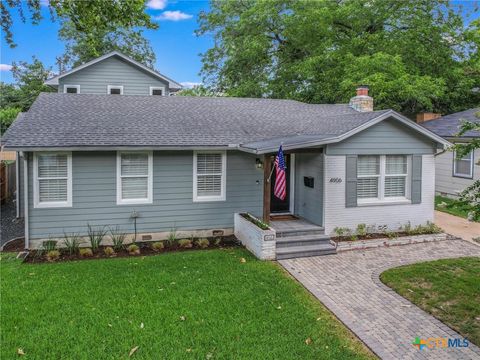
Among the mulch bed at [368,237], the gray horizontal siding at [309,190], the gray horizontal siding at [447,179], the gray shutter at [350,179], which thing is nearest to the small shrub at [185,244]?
the gray horizontal siding at [309,190]

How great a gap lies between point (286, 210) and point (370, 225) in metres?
2.57

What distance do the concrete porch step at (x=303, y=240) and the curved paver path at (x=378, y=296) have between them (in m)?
0.54

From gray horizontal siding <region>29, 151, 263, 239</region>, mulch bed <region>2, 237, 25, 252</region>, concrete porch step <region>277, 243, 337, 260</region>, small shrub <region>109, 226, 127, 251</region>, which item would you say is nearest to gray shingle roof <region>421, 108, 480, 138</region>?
concrete porch step <region>277, 243, 337, 260</region>

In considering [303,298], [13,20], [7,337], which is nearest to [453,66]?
[303,298]

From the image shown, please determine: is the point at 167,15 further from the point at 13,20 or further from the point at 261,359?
the point at 261,359

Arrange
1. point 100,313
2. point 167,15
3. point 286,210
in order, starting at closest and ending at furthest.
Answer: point 100,313
point 286,210
point 167,15

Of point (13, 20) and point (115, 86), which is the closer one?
point (13, 20)

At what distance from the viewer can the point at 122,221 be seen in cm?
998

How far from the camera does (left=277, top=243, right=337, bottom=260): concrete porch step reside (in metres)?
8.88

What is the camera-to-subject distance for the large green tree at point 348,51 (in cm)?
1898

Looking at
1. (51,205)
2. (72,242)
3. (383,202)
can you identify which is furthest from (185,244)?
(383,202)

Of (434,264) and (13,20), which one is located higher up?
(13,20)

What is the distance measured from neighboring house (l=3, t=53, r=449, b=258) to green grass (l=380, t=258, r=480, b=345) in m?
2.53

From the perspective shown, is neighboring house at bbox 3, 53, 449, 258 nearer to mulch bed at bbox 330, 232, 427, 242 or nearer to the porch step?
the porch step
